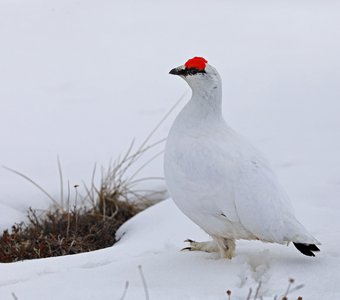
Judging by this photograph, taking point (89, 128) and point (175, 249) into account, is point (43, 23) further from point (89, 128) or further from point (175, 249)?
point (175, 249)

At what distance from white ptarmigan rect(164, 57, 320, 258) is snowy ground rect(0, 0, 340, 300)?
16 cm

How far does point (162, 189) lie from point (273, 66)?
6.51ft

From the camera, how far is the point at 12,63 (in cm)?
743

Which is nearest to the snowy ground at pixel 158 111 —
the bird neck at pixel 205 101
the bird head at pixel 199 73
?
the bird neck at pixel 205 101

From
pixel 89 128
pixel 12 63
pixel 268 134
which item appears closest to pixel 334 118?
pixel 268 134

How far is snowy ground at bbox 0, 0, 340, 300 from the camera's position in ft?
11.8

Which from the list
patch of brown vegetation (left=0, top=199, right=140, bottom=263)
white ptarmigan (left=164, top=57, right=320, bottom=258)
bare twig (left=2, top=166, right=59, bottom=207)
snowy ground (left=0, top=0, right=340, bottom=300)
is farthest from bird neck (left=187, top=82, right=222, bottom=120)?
bare twig (left=2, top=166, right=59, bottom=207)

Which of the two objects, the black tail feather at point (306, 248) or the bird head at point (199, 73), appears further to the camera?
the bird head at point (199, 73)

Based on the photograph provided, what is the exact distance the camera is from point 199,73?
12.2 ft

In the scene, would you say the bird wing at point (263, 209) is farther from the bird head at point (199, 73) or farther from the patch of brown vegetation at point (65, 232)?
the patch of brown vegetation at point (65, 232)

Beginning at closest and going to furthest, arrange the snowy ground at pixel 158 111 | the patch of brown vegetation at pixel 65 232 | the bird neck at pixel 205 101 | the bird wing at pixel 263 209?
the bird wing at pixel 263 209, the snowy ground at pixel 158 111, the bird neck at pixel 205 101, the patch of brown vegetation at pixel 65 232

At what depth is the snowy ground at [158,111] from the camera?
142 inches

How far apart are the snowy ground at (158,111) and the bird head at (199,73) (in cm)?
72

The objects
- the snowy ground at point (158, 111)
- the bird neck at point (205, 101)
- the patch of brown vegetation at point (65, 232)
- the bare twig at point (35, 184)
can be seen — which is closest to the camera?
the snowy ground at point (158, 111)
